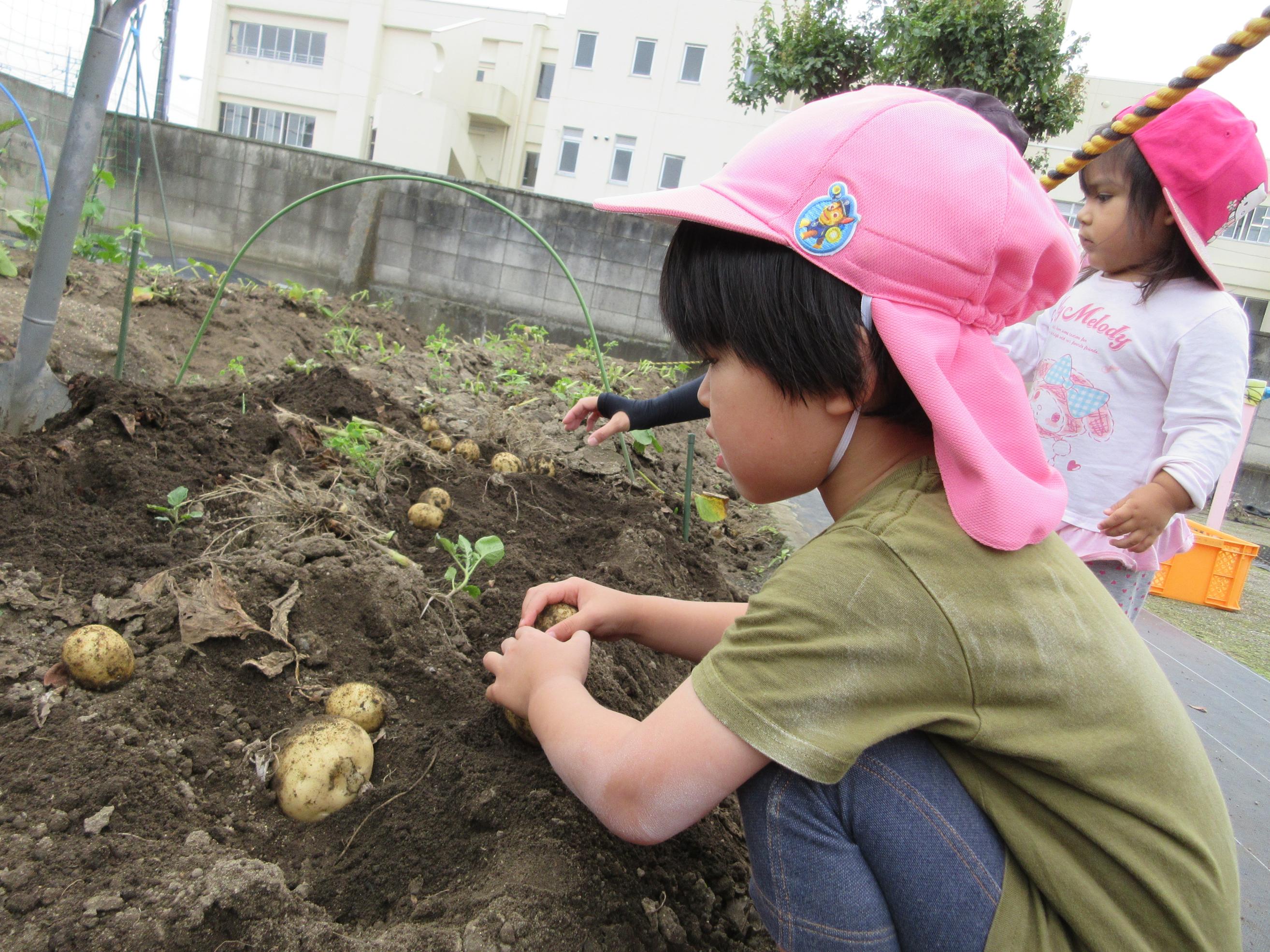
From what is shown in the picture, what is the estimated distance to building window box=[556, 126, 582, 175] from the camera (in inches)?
704

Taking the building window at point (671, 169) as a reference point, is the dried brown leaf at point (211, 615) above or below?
below

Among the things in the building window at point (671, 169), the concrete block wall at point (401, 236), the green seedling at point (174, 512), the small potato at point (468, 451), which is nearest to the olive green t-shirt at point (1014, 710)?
the green seedling at point (174, 512)

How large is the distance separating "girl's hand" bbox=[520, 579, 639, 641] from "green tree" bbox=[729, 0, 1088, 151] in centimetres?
806

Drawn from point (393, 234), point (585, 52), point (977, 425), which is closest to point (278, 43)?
point (585, 52)

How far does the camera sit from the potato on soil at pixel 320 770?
52.1 inches

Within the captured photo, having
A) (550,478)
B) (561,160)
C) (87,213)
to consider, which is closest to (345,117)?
(561,160)

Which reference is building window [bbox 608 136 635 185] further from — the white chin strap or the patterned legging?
the white chin strap

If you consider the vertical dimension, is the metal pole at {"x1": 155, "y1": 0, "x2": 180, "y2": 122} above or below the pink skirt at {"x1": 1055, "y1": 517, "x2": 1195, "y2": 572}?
above

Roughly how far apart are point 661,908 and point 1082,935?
1.93 ft

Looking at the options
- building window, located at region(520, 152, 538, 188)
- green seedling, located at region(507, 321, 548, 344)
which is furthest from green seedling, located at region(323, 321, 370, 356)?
building window, located at region(520, 152, 538, 188)

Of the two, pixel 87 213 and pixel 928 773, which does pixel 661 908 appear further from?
pixel 87 213

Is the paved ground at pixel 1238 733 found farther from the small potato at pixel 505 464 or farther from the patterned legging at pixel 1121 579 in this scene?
the small potato at pixel 505 464

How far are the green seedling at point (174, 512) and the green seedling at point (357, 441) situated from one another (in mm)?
633

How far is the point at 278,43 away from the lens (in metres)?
21.9
